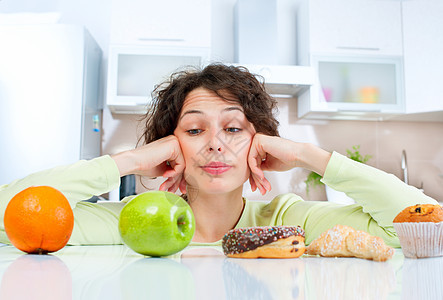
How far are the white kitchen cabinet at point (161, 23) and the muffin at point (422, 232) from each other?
7.33 feet

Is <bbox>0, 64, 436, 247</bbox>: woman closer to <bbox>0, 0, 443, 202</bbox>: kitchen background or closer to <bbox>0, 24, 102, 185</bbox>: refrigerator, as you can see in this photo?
<bbox>0, 24, 102, 185</bbox>: refrigerator

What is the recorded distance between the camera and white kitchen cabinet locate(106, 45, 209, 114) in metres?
2.69

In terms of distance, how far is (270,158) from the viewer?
1.27 m

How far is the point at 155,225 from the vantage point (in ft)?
2.06

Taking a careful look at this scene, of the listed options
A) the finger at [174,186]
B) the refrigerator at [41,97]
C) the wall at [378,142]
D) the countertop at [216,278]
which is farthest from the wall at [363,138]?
the countertop at [216,278]

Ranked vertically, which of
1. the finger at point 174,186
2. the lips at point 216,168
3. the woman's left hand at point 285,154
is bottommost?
the finger at point 174,186

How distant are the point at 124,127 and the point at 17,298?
2.69 m

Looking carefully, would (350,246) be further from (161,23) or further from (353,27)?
(353,27)

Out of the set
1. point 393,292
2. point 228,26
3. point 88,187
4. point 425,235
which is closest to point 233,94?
point 88,187

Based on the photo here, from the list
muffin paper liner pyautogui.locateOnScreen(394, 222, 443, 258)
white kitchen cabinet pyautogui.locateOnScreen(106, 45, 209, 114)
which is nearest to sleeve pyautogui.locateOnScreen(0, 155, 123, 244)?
muffin paper liner pyautogui.locateOnScreen(394, 222, 443, 258)

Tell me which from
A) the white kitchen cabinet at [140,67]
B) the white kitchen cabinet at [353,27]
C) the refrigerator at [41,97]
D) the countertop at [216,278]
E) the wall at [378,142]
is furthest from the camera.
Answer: the wall at [378,142]

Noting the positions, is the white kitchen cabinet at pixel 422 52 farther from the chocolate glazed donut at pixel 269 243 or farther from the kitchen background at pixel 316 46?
the chocolate glazed donut at pixel 269 243

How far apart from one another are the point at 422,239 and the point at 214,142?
55cm

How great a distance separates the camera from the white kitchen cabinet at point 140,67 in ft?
8.83
